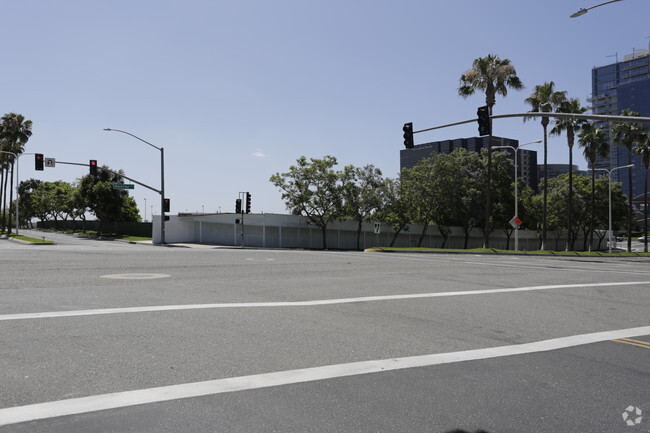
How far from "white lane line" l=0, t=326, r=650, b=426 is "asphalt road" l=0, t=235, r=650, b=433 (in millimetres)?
22

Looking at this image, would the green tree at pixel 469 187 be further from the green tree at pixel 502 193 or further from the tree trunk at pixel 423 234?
the tree trunk at pixel 423 234

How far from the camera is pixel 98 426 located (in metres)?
3.89

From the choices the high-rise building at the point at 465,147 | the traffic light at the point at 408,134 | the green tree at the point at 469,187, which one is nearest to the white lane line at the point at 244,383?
the traffic light at the point at 408,134

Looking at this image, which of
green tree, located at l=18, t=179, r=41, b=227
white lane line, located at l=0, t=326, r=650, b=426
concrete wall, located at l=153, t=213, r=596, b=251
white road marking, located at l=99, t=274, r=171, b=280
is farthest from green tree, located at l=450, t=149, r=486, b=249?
green tree, located at l=18, t=179, r=41, b=227

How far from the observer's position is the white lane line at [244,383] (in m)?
4.16

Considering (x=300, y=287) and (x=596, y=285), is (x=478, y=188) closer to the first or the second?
(x=596, y=285)

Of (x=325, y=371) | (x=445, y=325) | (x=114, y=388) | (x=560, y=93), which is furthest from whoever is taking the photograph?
(x=560, y=93)

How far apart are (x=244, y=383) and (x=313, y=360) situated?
108 centimetres

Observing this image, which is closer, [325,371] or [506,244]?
[325,371]

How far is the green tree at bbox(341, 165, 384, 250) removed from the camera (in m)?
53.3

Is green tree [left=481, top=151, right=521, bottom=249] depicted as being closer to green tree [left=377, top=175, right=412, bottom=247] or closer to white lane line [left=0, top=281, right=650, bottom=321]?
green tree [left=377, top=175, right=412, bottom=247]

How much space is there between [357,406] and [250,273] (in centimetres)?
1090

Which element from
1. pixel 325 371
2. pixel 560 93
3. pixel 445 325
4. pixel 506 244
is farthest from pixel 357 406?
pixel 506 244

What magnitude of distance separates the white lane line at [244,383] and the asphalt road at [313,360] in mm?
22
